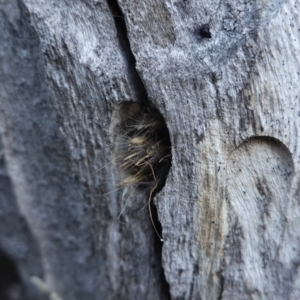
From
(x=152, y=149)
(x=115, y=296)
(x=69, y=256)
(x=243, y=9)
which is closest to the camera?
(x=243, y=9)

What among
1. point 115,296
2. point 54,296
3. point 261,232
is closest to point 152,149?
point 261,232

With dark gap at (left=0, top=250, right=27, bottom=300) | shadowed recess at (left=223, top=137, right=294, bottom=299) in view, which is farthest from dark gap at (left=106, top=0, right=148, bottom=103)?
dark gap at (left=0, top=250, right=27, bottom=300)

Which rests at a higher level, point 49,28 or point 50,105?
point 49,28

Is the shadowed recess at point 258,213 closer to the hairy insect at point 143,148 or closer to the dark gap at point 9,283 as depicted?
the hairy insect at point 143,148

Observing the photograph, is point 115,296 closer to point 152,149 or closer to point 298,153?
point 152,149

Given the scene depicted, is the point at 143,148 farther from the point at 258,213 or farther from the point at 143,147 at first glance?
the point at 258,213

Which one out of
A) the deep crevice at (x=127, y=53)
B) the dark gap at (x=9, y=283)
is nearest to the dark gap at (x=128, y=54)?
the deep crevice at (x=127, y=53)

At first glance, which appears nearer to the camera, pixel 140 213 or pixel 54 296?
pixel 140 213
